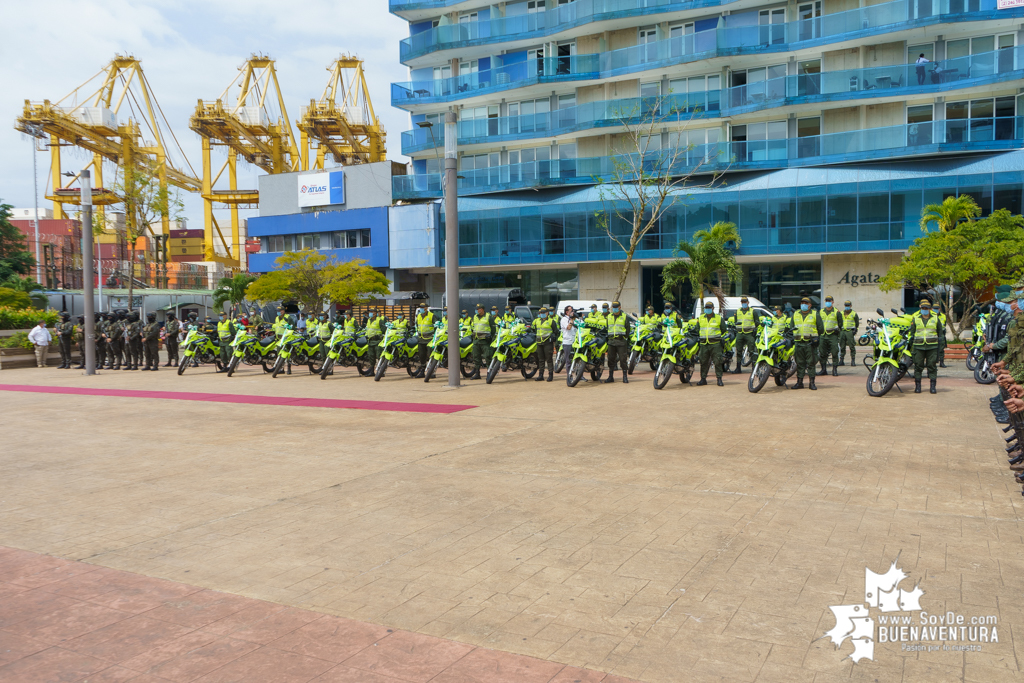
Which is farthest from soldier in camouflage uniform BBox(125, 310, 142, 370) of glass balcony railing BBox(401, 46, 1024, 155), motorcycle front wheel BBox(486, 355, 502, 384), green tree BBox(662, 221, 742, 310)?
green tree BBox(662, 221, 742, 310)

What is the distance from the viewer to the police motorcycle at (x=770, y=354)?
14.1 metres

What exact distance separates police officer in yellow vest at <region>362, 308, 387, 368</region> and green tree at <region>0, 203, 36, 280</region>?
131ft

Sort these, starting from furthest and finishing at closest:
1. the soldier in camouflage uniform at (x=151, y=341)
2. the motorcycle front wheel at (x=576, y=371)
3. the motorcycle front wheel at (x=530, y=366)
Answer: the soldier in camouflage uniform at (x=151, y=341) < the motorcycle front wheel at (x=530, y=366) < the motorcycle front wheel at (x=576, y=371)

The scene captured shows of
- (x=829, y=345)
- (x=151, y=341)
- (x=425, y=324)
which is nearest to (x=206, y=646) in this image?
(x=425, y=324)

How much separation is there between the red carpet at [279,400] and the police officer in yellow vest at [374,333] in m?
3.81

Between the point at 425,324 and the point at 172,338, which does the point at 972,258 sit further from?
the point at 172,338

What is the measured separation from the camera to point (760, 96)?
1324 inches

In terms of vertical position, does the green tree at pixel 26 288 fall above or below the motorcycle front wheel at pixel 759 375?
above

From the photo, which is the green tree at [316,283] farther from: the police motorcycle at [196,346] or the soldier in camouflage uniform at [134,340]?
the police motorcycle at [196,346]

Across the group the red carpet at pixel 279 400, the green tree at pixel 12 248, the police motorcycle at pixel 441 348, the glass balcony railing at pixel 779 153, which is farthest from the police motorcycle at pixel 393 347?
the green tree at pixel 12 248

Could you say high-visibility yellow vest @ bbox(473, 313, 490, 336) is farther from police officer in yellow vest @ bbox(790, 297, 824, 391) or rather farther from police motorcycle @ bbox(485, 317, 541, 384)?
police officer in yellow vest @ bbox(790, 297, 824, 391)

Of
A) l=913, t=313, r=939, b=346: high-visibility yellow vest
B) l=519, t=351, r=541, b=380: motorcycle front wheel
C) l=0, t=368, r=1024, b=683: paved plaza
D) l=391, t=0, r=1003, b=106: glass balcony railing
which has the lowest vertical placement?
l=0, t=368, r=1024, b=683: paved plaza

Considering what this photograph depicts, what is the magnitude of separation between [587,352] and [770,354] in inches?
148

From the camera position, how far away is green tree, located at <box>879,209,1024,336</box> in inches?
845
